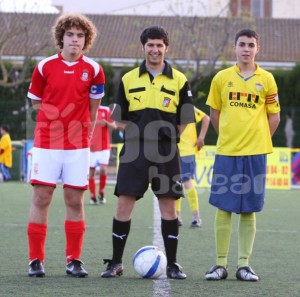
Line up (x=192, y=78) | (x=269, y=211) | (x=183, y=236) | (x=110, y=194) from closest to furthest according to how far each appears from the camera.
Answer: (x=183, y=236) → (x=269, y=211) → (x=110, y=194) → (x=192, y=78)

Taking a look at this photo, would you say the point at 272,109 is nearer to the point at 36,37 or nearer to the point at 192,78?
the point at 192,78

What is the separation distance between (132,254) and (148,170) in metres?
1.73

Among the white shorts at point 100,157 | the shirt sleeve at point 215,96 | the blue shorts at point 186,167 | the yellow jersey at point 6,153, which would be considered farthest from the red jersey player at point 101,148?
the yellow jersey at point 6,153

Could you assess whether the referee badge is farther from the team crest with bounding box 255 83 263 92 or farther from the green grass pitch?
the green grass pitch

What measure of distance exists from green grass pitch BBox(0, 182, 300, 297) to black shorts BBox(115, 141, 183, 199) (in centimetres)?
69

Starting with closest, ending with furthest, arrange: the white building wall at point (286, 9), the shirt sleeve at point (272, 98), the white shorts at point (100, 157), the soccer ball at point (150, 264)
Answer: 1. the soccer ball at point (150, 264)
2. the shirt sleeve at point (272, 98)
3. the white shorts at point (100, 157)
4. the white building wall at point (286, 9)

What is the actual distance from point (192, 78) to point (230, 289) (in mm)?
30966

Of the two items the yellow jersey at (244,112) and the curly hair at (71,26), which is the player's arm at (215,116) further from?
the curly hair at (71,26)

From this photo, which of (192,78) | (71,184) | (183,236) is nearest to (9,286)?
(71,184)

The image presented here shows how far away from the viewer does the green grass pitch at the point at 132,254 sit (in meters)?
6.40

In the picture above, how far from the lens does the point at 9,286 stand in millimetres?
6449

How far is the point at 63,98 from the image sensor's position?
7121 mm

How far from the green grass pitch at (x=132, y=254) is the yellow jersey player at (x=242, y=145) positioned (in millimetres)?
409

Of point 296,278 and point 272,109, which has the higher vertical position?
point 272,109
